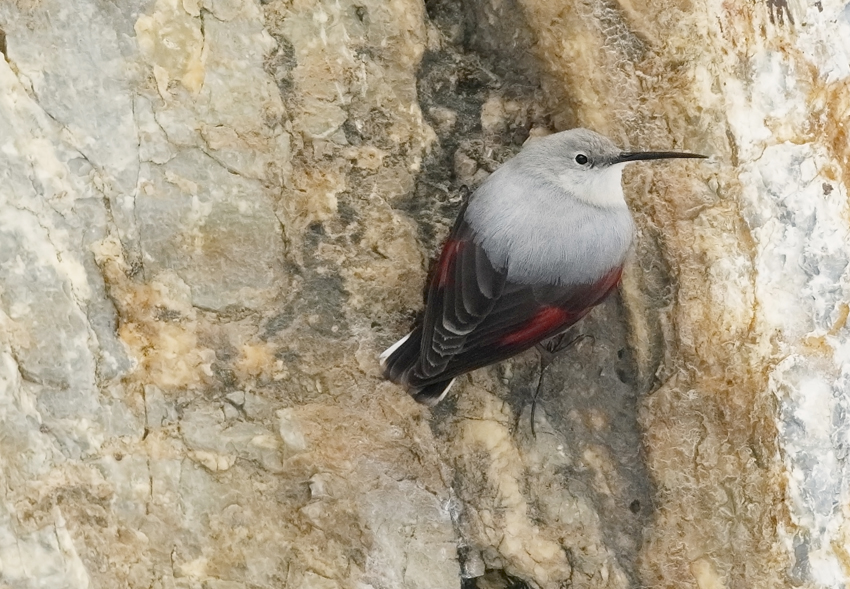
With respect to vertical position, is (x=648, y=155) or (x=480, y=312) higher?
(x=648, y=155)

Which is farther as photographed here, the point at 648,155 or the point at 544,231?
the point at 544,231

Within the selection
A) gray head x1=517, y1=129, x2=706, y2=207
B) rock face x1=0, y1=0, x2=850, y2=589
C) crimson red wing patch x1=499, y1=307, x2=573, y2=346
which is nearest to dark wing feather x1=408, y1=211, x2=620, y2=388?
crimson red wing patch x1=499, y1=307, x2=573, y2=346

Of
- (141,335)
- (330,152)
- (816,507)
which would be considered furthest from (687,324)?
(141,335)

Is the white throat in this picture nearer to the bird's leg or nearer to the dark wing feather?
the dark wing feather

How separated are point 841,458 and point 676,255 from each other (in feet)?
2.30

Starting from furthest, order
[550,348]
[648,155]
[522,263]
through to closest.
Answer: [550,348] < [522,263] < [648,155]

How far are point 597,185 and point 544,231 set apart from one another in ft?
0.68

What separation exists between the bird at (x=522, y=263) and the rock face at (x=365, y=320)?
0.11 meters

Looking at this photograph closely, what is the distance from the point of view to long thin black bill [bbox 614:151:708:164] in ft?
7.11

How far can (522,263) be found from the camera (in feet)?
7.63

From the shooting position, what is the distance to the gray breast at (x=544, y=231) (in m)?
2.31

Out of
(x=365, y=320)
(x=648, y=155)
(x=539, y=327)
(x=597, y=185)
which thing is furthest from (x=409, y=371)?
(x=648, y=155)

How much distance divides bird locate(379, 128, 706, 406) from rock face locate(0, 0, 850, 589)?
106 millimetres

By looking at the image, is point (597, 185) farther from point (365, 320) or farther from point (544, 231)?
point (365, 320)
